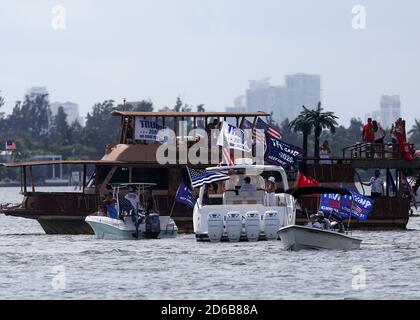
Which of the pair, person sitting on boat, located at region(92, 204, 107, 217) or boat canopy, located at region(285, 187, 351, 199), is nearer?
boat canopy, located at region(285, 187, 351, 199)

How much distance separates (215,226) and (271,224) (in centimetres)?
201

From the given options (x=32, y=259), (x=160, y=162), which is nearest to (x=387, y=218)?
(x=160, y=162)

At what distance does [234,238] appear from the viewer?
179ft

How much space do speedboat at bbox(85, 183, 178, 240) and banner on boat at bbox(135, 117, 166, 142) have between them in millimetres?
7022

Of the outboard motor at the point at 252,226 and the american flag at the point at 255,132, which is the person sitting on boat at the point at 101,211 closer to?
the outboard motor at the point at 252,226

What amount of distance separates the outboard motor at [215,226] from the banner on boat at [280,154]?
28.9 feet

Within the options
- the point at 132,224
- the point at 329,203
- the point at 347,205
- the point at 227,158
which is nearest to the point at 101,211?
the point at 132,224

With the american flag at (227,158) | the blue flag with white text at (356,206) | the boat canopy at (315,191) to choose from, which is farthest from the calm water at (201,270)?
the american flag at (227,158)

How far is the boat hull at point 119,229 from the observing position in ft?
185

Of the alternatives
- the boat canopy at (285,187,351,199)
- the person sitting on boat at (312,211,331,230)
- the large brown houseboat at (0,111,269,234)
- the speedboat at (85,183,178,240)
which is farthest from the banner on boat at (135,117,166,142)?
the person sitting on boat at (312,211,331,230)

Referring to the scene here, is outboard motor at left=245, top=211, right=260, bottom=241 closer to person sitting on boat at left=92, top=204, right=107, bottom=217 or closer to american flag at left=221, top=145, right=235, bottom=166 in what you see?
american flag at left=221, top=145, right=235, bottom=166

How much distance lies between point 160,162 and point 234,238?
31.6ft

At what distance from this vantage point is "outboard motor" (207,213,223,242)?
54.3 metres
